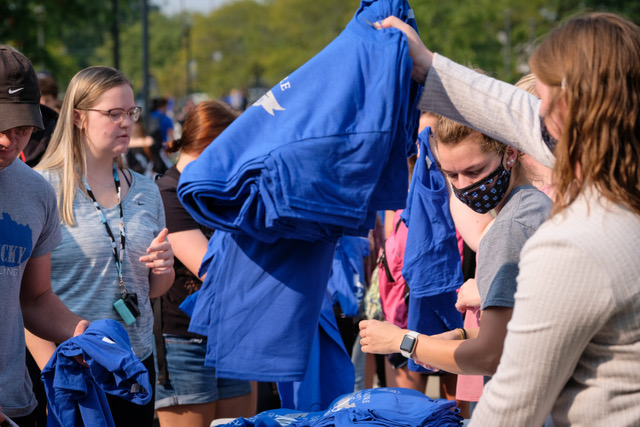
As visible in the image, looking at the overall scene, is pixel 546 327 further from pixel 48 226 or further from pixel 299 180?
pixel 48 226

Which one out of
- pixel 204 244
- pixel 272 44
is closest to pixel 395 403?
pixel 204 244

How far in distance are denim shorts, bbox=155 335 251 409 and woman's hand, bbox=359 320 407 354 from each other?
1.57 metres

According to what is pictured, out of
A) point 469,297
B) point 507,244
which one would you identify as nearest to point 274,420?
point 469,297

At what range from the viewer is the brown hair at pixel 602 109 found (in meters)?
1.70

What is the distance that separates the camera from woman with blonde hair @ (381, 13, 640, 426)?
165 cm

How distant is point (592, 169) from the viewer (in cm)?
172

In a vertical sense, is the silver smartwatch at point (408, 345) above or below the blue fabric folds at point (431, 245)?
below

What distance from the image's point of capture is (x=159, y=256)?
136 inches

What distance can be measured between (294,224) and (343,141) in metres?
0.28

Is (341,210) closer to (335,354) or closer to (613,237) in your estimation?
(613,237)

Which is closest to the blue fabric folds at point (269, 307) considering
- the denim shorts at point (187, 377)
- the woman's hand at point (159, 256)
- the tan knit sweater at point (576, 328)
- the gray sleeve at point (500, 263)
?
the gray sleeve at point (500, 263)

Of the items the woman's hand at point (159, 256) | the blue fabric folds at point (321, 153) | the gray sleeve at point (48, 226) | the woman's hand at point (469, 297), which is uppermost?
the blue fabric folds at point (321, 153)

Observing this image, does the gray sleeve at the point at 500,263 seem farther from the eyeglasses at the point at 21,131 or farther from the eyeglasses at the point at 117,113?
the eyeglasses at the point at 117,113

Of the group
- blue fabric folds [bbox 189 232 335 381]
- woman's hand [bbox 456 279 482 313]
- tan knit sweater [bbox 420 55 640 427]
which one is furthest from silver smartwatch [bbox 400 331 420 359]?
tan knit sweater [bbox 420 55 640 427]
